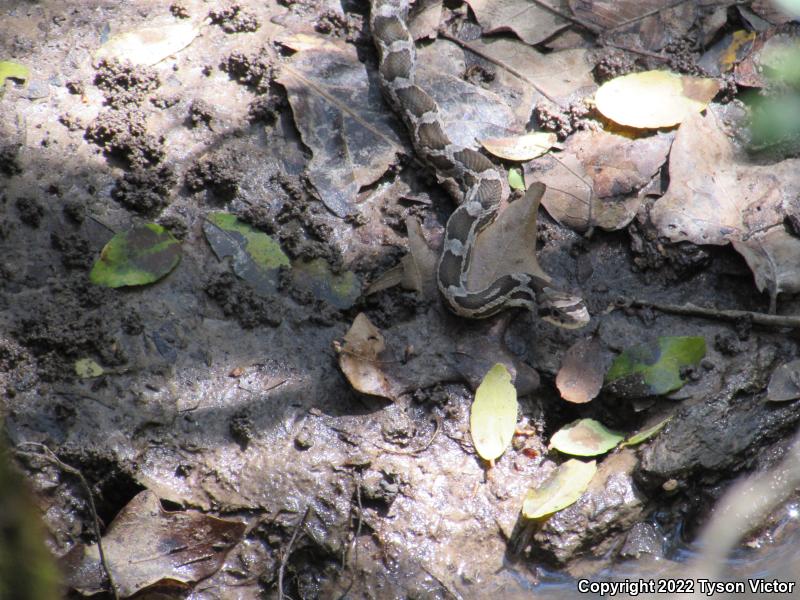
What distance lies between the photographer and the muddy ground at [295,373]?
5.17m

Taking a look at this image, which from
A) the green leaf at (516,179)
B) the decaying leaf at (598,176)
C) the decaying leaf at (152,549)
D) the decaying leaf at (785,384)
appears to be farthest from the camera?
the green leaf at (516,179)

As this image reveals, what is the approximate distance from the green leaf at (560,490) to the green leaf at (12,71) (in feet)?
17.2

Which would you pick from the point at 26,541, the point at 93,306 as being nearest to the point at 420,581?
the point at 93,306

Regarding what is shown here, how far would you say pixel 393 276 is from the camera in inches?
241

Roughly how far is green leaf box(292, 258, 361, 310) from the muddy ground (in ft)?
0.21

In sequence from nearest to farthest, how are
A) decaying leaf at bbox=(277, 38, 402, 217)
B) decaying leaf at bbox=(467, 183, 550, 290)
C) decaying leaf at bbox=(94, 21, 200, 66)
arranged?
1. decaying leaf at bbox=(467, 183, 550, 290)
2. decaying leaf at bbox=(277, 38, 402, 217)
3. decaying leaf at bbox=(94, 21, 200, 66)

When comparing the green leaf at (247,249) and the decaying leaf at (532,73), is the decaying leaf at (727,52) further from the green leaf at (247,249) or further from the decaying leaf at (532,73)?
the green leaf at (247,249)

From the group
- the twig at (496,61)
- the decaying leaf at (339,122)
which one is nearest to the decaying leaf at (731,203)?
the twig at (496,61)

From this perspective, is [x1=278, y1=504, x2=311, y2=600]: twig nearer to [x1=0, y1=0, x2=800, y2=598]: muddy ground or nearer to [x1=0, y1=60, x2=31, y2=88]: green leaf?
[x1=0, y1=0, x2=800, y2=598]: muddy ground

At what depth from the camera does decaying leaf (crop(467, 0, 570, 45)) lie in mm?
7398

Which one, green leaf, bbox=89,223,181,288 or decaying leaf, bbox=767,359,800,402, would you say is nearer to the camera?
decaying leaf, bbox=767,359,800,402

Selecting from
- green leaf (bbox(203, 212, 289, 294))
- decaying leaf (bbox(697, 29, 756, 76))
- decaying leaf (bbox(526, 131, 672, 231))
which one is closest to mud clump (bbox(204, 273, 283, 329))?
green leaf (bbox(203, 212, 289, 294))

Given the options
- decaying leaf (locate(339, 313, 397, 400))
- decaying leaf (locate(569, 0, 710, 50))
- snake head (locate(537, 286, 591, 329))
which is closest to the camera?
decaying leaf (locate(339, 313, 397, 400))

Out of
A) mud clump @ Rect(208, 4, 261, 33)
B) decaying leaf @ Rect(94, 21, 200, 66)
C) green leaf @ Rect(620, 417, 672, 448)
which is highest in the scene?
mud clump @ Rect(208, 4, 261, 33)
